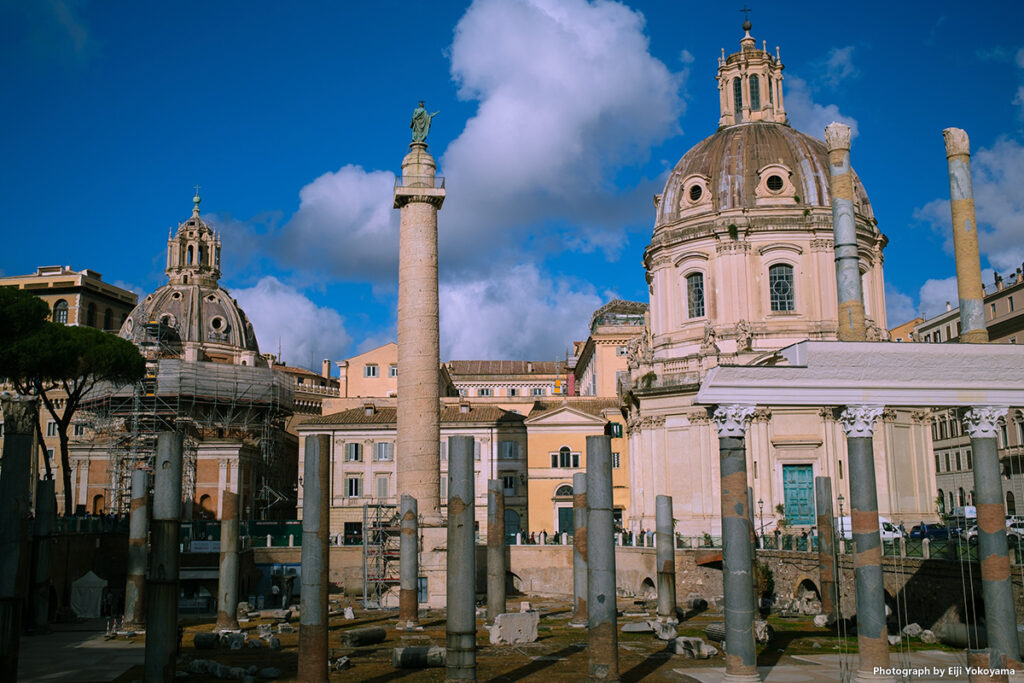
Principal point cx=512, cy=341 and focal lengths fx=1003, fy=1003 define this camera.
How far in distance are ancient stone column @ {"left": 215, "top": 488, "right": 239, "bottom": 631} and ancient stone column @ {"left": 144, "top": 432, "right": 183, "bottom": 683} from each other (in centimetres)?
1315

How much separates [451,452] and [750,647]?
768cm

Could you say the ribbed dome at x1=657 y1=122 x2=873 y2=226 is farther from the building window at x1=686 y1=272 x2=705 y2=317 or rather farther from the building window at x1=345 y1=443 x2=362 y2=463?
the building window at x1=345 y1=443 x2=362 y2=463

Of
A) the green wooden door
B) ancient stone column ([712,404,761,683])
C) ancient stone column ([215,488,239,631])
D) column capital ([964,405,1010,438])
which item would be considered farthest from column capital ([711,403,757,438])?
the green wooden door

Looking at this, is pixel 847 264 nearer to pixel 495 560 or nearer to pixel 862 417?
pixel 862 417

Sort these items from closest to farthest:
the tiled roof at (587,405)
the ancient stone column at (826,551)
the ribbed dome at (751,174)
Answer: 1. the ancient stone column at (826,551)
2. the ribbed dome at (751,174)
3. the tiled roof at (587,405)

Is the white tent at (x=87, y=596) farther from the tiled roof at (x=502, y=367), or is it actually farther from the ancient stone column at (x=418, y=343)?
the tiled roof at (x=502, y=367)

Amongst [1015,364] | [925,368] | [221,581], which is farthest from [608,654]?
[221,581]

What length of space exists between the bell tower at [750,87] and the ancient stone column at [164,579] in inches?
1613

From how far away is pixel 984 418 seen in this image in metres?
19.5

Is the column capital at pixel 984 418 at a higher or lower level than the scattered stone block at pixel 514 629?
higher

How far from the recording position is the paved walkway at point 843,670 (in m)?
19.8

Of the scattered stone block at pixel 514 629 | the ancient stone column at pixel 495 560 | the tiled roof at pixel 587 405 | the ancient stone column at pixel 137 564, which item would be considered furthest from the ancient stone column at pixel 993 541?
the tiled roof at pixel 587 405

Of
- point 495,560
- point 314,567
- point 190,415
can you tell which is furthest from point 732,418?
point 190,415

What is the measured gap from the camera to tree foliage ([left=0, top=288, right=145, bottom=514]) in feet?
146
